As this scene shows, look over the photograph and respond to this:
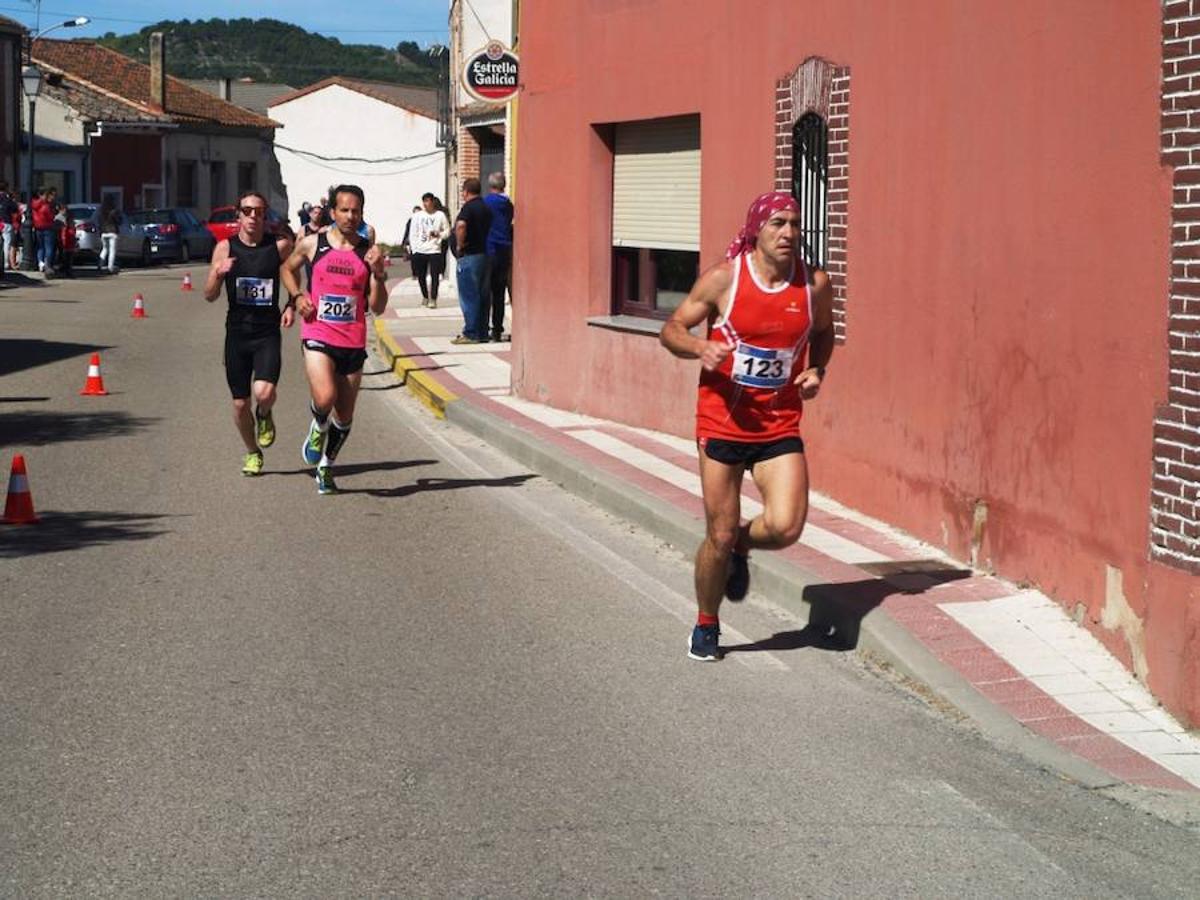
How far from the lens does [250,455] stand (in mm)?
13273

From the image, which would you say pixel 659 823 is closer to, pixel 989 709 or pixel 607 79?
pixel 989 709

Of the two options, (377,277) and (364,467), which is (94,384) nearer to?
(364,467)

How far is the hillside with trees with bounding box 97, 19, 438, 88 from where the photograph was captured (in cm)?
15400

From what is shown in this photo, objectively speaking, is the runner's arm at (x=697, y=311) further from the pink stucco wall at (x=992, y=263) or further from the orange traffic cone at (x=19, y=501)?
the orange traffic cone at (x=19, y=501)

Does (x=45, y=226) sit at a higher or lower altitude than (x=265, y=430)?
higher

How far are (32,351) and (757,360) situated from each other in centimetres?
1749

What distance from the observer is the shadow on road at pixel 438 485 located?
41.7 feet

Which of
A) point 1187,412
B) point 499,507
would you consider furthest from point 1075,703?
point 499,507

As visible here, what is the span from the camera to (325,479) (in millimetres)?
12430

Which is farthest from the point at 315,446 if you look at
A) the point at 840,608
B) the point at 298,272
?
the point at 840,608

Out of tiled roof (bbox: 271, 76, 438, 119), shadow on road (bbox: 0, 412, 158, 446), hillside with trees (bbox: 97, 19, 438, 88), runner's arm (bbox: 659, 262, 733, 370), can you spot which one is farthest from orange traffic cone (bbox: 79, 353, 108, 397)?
hillside with trees (bbox: 97, 19, 438, 88)

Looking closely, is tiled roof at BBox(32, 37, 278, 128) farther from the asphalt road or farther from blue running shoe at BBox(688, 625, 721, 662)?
blue running shoe at BBox(688, 625, 721, 662)

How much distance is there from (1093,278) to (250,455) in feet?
22.6

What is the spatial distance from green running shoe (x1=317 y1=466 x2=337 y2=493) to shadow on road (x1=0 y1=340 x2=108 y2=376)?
9356 mm
